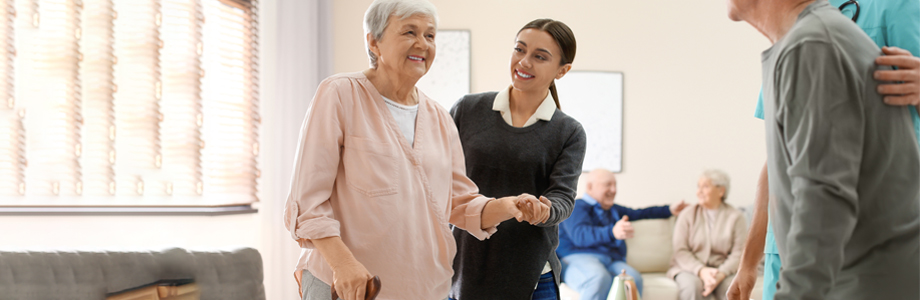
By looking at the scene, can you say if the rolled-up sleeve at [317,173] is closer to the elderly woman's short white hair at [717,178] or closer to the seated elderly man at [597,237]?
the seated elderly man at [597,237]

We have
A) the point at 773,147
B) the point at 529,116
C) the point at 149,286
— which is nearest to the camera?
the point at 773,147

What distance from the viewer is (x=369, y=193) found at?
3.52 ft

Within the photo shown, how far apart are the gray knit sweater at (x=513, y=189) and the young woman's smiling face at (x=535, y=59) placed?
4.9 inches

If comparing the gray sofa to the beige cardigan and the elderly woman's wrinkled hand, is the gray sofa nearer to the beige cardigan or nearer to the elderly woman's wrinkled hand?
the elderly woman's wrinkled hand

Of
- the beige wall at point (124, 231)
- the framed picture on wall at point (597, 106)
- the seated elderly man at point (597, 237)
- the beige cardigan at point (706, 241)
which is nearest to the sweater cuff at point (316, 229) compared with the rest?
the beige wall at point (124, 231)

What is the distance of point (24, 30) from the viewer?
2496 millimetres

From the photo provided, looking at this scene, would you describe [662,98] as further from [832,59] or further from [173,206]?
[832,59]

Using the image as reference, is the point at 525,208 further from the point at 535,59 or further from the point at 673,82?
the point at 673,82

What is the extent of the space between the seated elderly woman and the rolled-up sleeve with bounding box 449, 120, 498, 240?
2.84m

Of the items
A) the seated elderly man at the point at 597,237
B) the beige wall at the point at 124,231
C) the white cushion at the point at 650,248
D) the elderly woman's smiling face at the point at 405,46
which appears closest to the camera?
the elderly woman's smiling face at the point at 405,46

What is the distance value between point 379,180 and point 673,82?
13.5 feet

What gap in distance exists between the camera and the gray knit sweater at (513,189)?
1.43m

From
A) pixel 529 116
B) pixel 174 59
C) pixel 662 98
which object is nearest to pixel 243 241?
pixel 174 59

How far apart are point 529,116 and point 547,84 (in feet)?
0.38
